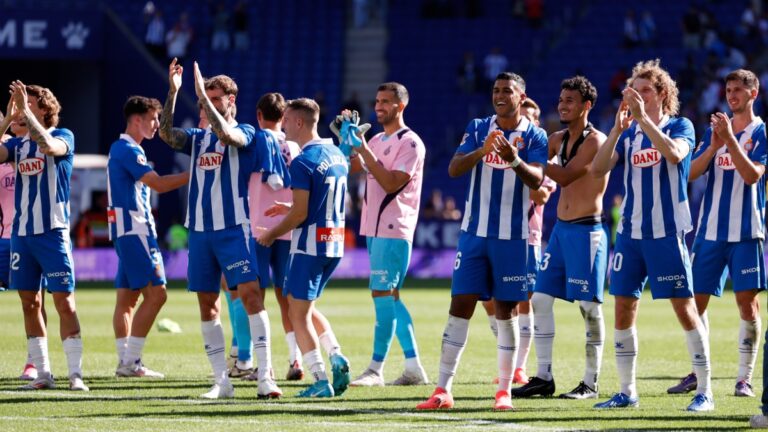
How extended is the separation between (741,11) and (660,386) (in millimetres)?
25974

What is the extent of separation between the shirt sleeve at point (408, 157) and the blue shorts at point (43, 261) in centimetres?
287

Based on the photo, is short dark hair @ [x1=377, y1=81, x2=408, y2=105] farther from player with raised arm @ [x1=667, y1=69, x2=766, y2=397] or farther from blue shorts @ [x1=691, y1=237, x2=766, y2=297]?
blue shorts @ [x1=691, y1=237, x2=766, y2=297]

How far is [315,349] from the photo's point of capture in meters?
10.3

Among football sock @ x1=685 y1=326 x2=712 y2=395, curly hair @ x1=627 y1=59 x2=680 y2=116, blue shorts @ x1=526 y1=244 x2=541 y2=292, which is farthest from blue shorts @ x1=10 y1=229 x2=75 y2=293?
football sock @ x1=685 y1=326 x2=712 y2=395

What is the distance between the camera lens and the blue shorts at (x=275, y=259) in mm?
11969

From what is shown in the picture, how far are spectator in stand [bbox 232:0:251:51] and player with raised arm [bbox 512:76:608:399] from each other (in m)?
27.4

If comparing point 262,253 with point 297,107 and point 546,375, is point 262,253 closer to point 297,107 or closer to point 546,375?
point 297,107

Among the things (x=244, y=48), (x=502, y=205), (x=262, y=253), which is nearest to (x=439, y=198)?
(x=244, y=48)

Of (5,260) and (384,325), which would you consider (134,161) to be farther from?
(384,325)

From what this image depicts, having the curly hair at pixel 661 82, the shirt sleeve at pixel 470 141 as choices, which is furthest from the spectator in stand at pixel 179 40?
the curly hair at pixel 661 82

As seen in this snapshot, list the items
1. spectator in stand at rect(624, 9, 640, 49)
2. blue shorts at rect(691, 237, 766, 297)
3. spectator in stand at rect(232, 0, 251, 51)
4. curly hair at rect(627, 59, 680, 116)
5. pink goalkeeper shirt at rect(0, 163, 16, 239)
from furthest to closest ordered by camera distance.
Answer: spectator in stand at rect(232, 0, 251, 51) < spectator in stand at rect(624, 9, 640, 49) < pink goalkeeper shirt at rect(0, 163, 16, 239) < blue shorts at rect(691, 237, 766, 297) < curly hair at rect(627, 59, 680, 116)

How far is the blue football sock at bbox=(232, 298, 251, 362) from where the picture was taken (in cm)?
1183

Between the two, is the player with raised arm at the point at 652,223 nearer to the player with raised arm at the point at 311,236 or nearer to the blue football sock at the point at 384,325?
the player with raised arm at the point at 311,236

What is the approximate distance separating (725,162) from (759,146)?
30 centimetres
